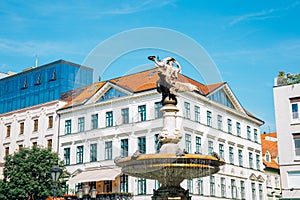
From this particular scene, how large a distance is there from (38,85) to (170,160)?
41208mm

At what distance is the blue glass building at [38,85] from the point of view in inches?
1969

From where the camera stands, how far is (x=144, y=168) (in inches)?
520

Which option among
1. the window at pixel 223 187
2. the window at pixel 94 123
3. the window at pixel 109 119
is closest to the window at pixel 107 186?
the window at pixel 94 123

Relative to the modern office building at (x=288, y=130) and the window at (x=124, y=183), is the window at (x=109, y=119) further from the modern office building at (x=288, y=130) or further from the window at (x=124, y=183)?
the modern office building at (x=288, y=130)

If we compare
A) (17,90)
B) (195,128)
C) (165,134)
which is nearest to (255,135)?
(195,128)

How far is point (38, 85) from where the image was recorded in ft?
170

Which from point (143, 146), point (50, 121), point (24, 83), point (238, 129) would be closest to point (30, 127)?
point (50, 121)

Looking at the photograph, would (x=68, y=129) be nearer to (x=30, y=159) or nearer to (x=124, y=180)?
(x=30, y=159)

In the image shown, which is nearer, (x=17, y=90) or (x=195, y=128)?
(x=195, y=128)

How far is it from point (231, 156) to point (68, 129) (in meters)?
16.4

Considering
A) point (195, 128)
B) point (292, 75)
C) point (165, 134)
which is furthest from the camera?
point (292, 75)

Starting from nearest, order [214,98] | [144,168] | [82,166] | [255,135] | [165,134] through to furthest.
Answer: [144,168], [165,134], [214,98], [82,166], [255,135]

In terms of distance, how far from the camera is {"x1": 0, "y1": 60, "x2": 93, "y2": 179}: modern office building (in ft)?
161

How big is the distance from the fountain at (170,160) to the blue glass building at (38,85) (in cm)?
3438
